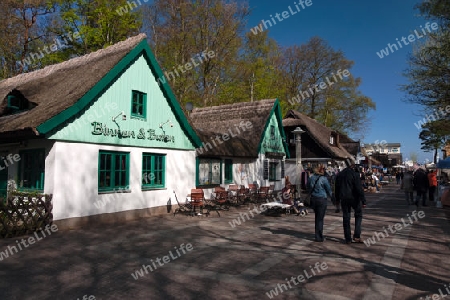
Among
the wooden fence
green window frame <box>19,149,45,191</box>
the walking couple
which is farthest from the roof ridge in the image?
the walking couple

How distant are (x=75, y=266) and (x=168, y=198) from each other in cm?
733

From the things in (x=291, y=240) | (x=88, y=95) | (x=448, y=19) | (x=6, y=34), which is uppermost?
(x=6, y=34)

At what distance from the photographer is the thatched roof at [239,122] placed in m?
19.4

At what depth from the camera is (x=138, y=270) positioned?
251 inches

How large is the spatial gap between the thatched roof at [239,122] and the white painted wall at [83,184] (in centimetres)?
634

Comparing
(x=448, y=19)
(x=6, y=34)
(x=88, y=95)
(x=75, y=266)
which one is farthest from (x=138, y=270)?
(x=6, y=34)

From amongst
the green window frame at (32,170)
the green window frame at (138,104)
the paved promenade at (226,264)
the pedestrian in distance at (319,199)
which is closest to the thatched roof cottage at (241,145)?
the green window frame at (138,104)

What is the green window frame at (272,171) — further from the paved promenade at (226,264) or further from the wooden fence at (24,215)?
the wooden fence at (24,215)

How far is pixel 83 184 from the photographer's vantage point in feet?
34.5

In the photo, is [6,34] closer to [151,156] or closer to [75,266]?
[151,156]

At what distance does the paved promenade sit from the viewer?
17.4 ft

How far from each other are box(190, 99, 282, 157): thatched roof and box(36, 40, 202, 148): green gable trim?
3.62 meters

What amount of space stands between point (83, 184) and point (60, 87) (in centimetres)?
381

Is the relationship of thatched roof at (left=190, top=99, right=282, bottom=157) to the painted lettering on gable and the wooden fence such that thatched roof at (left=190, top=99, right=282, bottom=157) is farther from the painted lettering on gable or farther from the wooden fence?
the wooden fence
